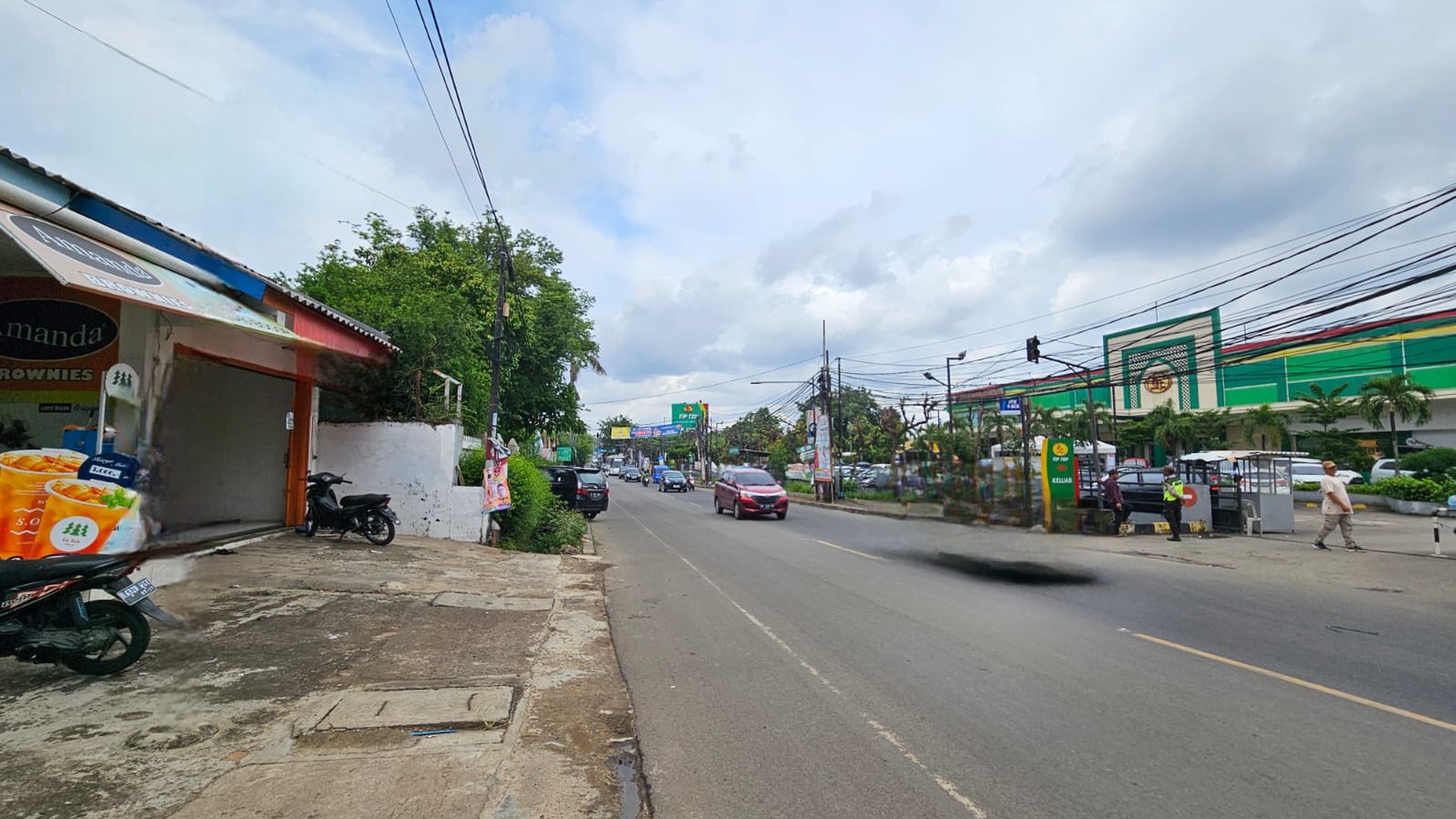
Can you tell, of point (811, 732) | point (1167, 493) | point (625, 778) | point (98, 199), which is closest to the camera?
point (625, 778)

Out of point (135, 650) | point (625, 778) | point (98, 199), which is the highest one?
point (98, 199)

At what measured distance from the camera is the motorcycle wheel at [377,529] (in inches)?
481

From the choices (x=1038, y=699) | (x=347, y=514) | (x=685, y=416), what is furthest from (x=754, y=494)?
(x=685, y=416)

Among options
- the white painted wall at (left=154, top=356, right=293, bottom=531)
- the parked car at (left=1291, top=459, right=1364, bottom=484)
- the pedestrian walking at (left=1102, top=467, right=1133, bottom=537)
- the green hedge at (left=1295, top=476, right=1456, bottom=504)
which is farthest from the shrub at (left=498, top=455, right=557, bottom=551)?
the parked car at (left=1291, top=459, right=1364, bottom=484)

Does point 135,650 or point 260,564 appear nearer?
point 135,650

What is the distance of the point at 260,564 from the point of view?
31.4 feet

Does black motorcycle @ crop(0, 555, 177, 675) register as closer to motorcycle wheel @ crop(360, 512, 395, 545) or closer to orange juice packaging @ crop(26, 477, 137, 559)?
orange juice packaging @ crop(26, 477, 137, 559)

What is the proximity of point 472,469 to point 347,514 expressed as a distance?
419 centimetres

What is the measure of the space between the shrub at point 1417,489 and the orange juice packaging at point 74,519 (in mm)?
32803

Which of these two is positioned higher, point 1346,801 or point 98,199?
point 98,199

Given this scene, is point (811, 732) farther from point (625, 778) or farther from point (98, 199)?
point (98, 199)

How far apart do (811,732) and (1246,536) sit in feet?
58.1

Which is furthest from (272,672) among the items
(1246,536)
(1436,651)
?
(1246,536)

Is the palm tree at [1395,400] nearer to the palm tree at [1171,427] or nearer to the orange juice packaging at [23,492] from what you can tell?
the palm tree at [1171,427]
